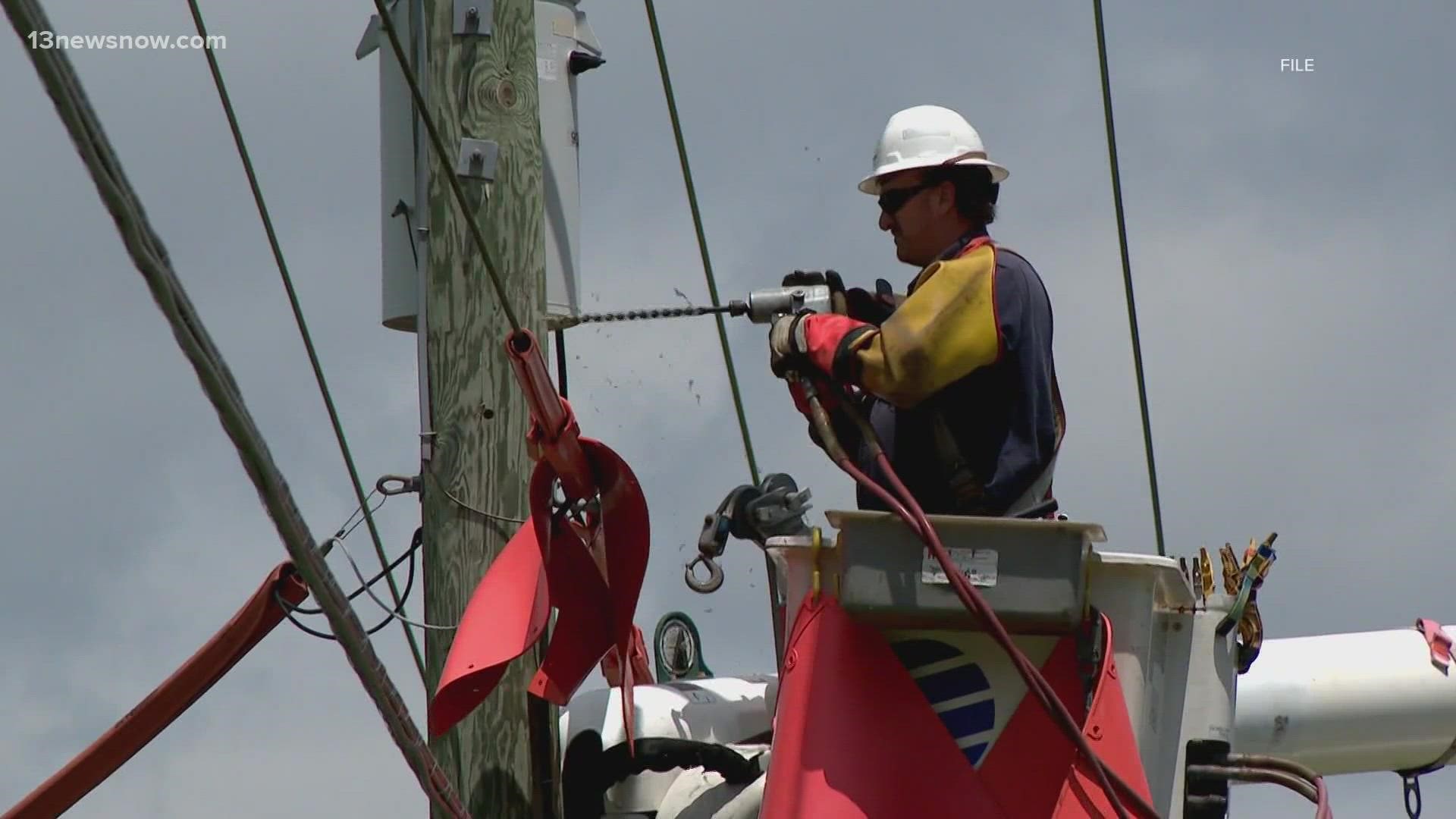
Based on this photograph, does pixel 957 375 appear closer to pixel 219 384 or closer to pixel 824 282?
pixel 824 282

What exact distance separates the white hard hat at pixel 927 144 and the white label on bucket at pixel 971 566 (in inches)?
41.0

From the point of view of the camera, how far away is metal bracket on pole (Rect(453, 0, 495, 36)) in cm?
569

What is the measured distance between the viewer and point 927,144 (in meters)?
5.45

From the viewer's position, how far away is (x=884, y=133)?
555 centimetres

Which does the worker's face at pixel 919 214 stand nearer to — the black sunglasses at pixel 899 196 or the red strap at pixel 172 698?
the black sunglasses at pixel 899 196

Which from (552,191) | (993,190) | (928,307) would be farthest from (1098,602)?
(552,191)

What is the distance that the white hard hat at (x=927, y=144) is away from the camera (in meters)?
5.45

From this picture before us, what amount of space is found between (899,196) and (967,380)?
0.59m

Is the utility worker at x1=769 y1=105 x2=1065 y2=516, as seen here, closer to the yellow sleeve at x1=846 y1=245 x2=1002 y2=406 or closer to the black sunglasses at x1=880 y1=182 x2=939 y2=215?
the yellow sleeve at x1=846 y1=245 x2=1002 y2=406

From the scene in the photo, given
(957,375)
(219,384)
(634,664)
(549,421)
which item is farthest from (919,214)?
(219,384)

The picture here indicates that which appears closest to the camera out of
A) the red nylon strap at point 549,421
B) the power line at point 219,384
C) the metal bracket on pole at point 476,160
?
the power line at point 219,384

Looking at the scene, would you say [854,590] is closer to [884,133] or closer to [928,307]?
[928,307]

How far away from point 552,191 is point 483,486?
0.95 m

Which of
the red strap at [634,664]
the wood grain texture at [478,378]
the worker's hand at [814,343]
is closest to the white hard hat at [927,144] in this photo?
the worker's hand at [814,343]
